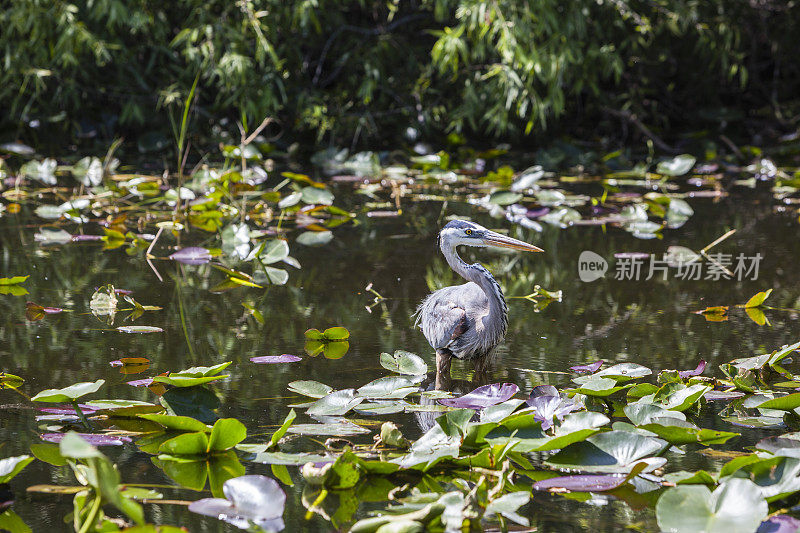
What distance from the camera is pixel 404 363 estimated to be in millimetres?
2664

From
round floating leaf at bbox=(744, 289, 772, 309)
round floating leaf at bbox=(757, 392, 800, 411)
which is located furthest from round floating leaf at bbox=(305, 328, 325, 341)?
round floating leaf at bbox=(744, 289, 772, 309)

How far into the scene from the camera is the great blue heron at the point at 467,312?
2.77 m

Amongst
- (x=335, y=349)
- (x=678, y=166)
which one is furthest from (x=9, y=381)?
(x=678, y=166)

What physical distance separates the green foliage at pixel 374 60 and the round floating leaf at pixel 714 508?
4.22 m

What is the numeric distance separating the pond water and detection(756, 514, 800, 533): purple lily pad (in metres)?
0.21

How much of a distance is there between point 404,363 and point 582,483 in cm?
86

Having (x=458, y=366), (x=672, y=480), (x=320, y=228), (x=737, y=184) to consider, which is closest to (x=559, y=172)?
(x=737, y=184)

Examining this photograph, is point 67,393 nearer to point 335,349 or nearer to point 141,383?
point 141,383

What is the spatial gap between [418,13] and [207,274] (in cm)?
374

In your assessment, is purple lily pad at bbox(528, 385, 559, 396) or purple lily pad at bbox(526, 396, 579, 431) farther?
purple lily pad at bbox(528, 385, 559, 396)

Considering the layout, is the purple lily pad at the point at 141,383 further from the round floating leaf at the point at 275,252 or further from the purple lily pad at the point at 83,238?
the purple lily pad at the point at 83,238

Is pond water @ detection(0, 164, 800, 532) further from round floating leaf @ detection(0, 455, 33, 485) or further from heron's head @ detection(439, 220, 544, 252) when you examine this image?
heron's head @ detection(439, 220, 544, 252)

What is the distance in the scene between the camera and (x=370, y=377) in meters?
2.65

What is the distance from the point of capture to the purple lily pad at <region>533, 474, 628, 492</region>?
1896 millimetres
